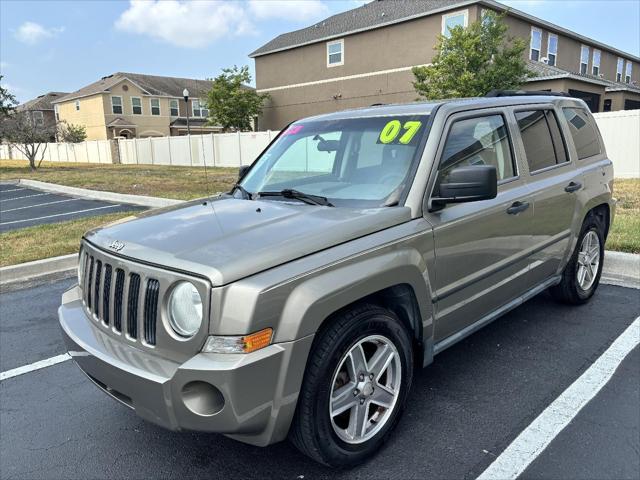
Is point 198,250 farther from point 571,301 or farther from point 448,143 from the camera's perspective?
point 571,301

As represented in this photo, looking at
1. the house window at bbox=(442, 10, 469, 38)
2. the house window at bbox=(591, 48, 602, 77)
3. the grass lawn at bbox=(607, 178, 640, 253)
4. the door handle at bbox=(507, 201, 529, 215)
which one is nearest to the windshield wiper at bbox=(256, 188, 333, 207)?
the door handle at bbox=(507, 201, 529, 215)

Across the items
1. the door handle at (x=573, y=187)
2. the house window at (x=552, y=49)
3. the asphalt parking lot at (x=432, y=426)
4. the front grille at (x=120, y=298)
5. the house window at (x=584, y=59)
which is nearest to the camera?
the front grille at (x=120, y=298)

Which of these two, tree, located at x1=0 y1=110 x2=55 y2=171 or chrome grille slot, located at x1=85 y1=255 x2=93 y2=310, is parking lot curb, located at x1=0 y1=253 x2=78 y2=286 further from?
tree, located at x1=0 y1=110 x2=55 y2=171

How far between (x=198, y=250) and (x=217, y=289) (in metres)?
0.31

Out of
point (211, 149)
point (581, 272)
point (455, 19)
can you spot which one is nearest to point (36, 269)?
point (581, 272)

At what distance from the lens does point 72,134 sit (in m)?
41.1

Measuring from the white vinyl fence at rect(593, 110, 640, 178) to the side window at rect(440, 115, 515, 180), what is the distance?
517 inches

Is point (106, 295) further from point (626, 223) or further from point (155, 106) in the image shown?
point (155, 106)

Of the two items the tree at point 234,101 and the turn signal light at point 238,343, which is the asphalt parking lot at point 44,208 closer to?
the turn signal light at point 238,343

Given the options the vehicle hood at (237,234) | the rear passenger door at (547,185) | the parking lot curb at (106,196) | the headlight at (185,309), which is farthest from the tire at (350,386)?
the parking lot curb at (106,196)

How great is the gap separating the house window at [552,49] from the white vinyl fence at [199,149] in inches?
621

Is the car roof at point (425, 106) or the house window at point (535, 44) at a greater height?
the house window at point (535, 44)

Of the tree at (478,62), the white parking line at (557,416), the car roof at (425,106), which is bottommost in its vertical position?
the white parking line at (557,416)

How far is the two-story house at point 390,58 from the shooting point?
2500cm
